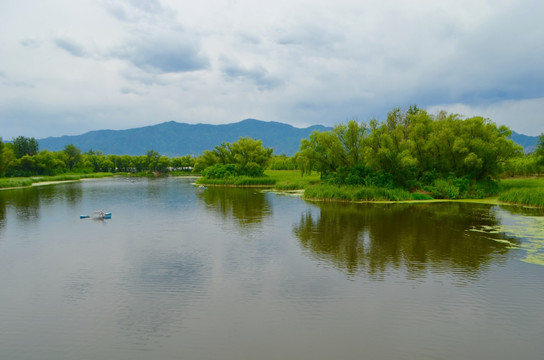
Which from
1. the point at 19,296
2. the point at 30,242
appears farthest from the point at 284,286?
the point at 30,242

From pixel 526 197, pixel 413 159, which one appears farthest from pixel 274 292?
pixel 526 197

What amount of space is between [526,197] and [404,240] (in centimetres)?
2239

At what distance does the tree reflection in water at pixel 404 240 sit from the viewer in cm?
1605

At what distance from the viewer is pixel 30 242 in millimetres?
21391

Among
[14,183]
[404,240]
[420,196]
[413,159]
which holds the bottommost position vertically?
[404,240]

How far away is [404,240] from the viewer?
21125 millimetres

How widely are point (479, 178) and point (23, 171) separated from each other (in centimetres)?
11774

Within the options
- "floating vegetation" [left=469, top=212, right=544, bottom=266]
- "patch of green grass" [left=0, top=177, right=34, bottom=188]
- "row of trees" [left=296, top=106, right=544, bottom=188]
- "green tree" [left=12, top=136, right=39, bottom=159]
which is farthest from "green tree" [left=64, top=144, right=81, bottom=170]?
"floating vegetation" [left=469, top=212, right=544, bottom=266]

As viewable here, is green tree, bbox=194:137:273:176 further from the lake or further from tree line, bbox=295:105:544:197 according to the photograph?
the lake

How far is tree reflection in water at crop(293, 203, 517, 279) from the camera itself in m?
16.0

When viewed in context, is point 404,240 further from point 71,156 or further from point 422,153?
point 71,156

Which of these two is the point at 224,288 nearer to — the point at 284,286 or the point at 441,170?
the point at 284,286

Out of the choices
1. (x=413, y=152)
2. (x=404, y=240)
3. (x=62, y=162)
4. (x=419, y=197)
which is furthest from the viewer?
(x=62, y=162)

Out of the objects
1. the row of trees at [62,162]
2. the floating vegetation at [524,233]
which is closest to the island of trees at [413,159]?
the floating vegetation at [524,233]
